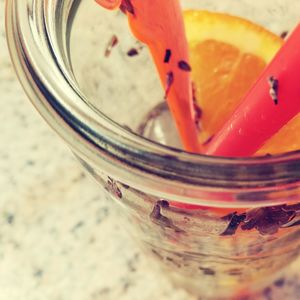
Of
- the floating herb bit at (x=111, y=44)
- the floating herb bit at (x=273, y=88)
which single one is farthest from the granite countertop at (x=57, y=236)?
the floating herb bit at (x=273, y=88)

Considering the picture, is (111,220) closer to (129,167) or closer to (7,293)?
(7,293)

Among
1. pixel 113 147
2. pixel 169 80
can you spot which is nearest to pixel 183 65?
pixel 169 80

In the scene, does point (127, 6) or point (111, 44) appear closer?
point (127, 6)

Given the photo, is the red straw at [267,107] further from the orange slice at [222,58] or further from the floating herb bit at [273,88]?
the orange slice at [222,58]

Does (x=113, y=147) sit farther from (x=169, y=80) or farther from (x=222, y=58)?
(x=222, y=58)

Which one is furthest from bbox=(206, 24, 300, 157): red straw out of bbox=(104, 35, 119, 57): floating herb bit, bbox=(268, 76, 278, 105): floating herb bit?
bbox=(104, 35, 119, 57): floating herb bit

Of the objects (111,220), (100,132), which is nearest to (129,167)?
(100,132)
